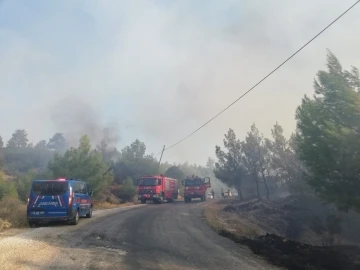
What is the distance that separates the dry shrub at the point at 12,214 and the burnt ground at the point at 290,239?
934 centimetres

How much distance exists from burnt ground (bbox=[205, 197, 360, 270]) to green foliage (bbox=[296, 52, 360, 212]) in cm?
265

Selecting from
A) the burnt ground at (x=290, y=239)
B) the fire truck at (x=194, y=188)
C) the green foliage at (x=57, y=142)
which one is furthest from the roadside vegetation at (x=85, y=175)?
the green foliage at (x=57, y=142)

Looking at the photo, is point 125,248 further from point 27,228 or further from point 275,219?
point 275,219

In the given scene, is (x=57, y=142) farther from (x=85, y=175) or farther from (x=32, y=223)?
(x=32, y=223)

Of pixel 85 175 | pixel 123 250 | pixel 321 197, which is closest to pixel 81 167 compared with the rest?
pixel 85 175

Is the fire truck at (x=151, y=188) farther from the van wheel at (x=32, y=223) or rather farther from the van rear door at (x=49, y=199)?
the van rear door at (x=49, y=199)

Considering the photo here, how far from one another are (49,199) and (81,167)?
809 inches

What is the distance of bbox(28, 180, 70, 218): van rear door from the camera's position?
15.1 m

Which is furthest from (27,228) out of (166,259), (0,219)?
(166,259)

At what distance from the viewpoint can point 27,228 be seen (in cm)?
1457

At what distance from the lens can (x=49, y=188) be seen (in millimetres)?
15367

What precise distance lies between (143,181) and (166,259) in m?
26.6

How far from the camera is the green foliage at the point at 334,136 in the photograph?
560 inches

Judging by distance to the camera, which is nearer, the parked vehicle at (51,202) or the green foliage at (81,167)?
the parked vehicle at (51,202)
